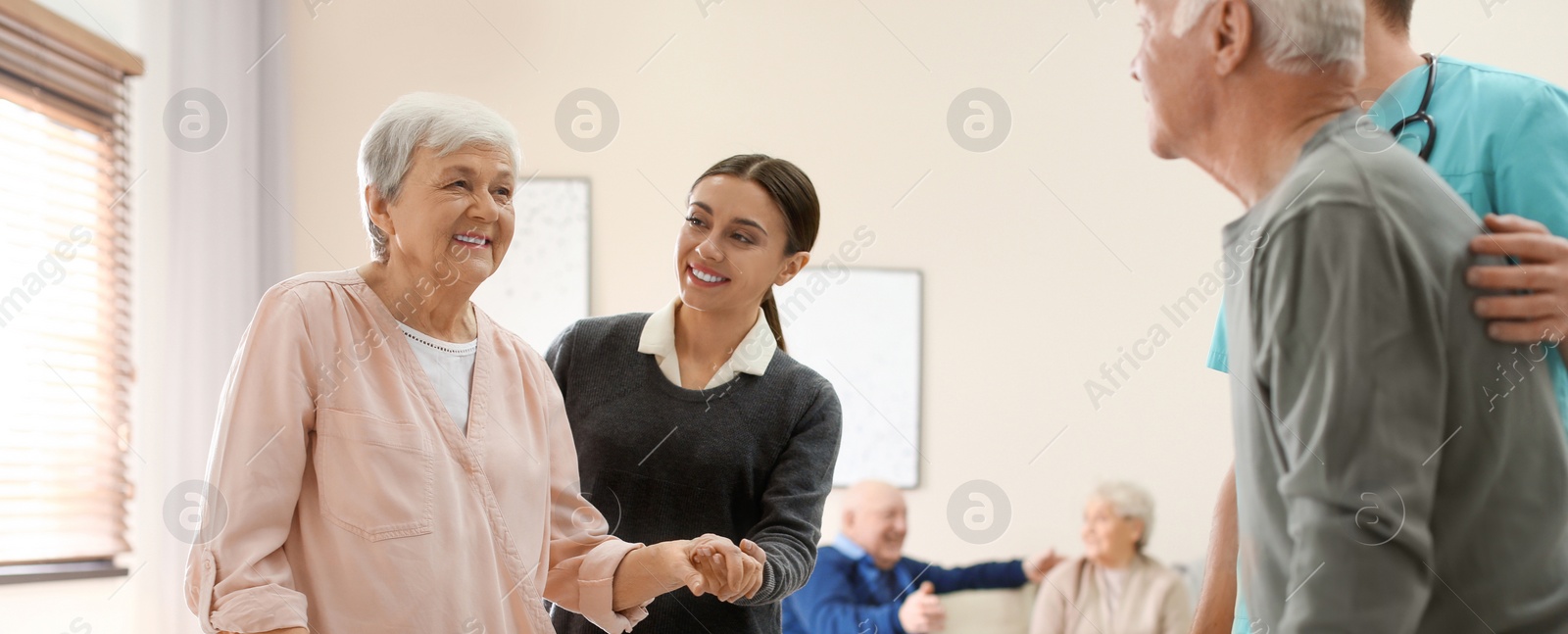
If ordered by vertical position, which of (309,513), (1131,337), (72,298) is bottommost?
(1131,337)

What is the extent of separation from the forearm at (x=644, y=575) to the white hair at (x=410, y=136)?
567 millimetres

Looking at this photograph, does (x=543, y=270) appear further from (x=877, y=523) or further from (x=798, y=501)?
(x=798, y=501)

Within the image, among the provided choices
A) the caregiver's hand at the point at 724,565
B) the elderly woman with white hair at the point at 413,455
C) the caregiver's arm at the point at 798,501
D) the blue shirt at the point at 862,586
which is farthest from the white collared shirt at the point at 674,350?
the blue shirt at the point at 862,586

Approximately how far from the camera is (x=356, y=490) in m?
1.19

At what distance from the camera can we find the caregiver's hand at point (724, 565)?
1.42 m

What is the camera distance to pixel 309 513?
1191mm

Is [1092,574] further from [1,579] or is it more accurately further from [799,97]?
[1,579]

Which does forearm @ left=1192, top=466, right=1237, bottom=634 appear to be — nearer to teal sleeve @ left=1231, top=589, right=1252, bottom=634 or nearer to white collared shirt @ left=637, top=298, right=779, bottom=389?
teal sleeve @ left=1231, top=589, right=1252, bottom=634

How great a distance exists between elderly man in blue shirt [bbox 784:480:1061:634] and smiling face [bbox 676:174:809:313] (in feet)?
5.71

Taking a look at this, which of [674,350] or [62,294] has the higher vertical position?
[62,294]

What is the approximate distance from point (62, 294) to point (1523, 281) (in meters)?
3.02

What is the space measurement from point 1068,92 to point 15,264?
3.10 m

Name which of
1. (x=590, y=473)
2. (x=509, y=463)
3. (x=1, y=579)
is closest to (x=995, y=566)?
(x=590, y=473)

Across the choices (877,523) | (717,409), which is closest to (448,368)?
(717,409)
